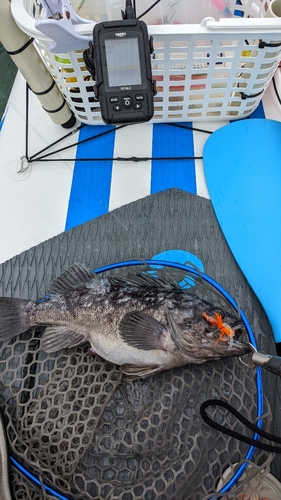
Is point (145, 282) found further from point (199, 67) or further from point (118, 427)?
point (199, 67)

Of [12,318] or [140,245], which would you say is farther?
[140,245]

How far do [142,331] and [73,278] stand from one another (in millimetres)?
377

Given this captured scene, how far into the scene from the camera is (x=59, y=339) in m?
1.29

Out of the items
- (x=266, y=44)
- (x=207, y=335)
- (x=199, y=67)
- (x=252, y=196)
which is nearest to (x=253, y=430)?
(x=207, y=335)

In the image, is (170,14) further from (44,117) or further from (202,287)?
(202,287)

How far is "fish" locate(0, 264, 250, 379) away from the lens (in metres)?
1.15

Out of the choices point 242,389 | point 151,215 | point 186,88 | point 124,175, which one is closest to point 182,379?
point 242,389

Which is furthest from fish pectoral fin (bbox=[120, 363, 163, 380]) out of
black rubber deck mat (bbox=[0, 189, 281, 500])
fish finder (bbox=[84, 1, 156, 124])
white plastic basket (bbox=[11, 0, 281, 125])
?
white plastic basket (bbox=[11, 0, 281, 125])

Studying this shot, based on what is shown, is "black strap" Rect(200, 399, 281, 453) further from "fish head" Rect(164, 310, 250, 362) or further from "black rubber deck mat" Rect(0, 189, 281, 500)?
"black rubber deck mat" Rect(0, 189, 281, 500)

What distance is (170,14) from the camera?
1956mm

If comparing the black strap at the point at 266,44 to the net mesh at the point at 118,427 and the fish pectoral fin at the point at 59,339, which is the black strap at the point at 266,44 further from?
the fish pectoral fin at the point at 59,339

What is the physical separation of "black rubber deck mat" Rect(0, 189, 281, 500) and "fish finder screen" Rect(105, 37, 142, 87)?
0.60 meters

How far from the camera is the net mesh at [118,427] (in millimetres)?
1166

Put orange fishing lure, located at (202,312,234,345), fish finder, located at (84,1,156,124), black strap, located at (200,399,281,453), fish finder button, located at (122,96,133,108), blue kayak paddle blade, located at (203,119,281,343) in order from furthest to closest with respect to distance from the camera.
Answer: blue kayak paddle blade, located at (203,119,281,343) → fish finder button, located at (122,96,133,108) → fish finder, located at (84,1,156,124) → orange fishing lure, located at (202,312,234,345) → black strap, located at (200,399,281,453)
